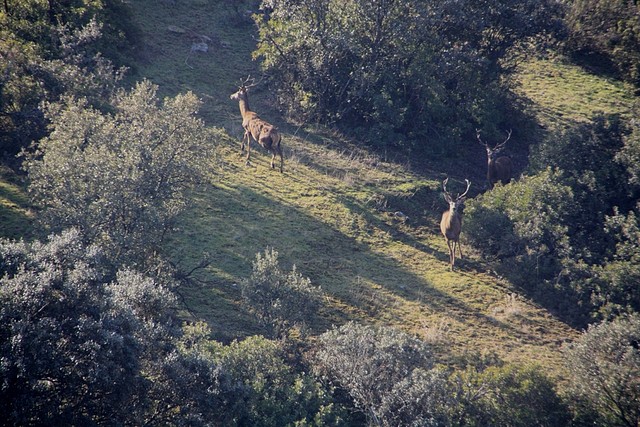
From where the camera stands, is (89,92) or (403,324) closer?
(403,324)

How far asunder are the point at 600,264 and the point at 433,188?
7328mm

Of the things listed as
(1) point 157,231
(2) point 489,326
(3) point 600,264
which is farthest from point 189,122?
(3) point 600,264

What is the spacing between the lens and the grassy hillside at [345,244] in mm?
17594

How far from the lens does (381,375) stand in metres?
14.4

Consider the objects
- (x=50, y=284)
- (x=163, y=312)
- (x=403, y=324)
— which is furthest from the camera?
(x=403, y=324)

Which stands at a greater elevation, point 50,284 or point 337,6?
point 337,6

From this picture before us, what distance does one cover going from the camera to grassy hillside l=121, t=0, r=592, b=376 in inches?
693

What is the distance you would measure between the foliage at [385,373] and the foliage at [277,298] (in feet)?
3.90

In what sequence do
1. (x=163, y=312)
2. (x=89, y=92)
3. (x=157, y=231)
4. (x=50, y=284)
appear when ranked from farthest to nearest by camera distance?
1. (x=89, y=92)
2. (x=157, y=231)
3. (x=163, y=312)
4. (x=50, y=284)

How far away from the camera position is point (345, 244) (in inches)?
822

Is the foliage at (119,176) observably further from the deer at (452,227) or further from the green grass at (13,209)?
→ the deer at (452,227)

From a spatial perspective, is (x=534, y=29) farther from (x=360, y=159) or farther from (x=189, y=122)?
(x=189, y=122)

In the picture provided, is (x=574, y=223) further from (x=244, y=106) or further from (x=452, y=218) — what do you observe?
(x=244, y=106)

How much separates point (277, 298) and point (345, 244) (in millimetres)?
5044
